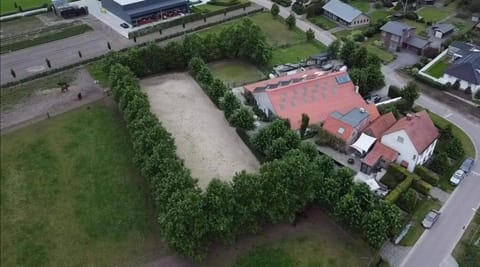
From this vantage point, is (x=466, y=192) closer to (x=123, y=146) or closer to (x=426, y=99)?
(x=426, y=99)

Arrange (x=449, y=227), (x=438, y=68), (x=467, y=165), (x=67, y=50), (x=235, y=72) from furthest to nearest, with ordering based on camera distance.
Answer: (x=67, y=50), (x=235, y=72), (x=438, y=68), (x=467, y=165), (x=449, y=227)

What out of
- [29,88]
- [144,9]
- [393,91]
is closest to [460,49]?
[393,91]

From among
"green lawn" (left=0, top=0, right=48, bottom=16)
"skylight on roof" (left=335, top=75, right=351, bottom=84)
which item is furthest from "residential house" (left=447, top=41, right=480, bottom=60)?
"green lawn" (left=0, top=0, right=48, bottom=16)

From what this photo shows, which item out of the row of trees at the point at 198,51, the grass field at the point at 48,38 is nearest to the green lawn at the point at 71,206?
the row of trees at the point at 198,51

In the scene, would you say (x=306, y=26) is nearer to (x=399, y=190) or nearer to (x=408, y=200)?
(x=399, y=190)

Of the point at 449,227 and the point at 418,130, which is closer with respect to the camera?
the point at 449,227

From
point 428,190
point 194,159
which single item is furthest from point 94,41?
point 428,190
